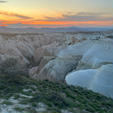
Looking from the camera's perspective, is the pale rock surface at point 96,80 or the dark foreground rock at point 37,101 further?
the pale rock surface at point 96,80

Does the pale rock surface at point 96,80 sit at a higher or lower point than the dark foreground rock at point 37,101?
lower

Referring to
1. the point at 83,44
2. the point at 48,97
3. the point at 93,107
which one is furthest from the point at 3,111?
the point at 83,44

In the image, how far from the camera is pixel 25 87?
1028 cm

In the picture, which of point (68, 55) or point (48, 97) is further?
point (68, 55)

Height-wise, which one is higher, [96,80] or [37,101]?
[37,101]

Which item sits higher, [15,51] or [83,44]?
[83,44]

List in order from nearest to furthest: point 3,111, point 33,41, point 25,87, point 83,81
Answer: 1. point 3,111
2. point 25,87
3. point 83,81
4. point 33,41

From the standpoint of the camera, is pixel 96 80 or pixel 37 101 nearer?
pixel 37 101

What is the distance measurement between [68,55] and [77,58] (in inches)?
54.4

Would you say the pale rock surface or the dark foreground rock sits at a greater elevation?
the dark foreground rock

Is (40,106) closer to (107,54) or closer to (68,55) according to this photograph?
(107,54)

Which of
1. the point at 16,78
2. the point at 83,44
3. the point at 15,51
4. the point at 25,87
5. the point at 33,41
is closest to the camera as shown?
the point at 25,87

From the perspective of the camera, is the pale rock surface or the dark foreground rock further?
the pale rock surface

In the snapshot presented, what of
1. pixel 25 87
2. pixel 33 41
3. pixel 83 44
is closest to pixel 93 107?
pixel 25 87
